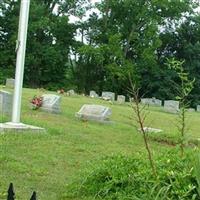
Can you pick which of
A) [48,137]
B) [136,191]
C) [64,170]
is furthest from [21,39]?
[136,191]

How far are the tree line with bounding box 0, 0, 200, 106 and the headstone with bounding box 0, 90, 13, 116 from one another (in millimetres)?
29332

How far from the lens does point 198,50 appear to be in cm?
4884

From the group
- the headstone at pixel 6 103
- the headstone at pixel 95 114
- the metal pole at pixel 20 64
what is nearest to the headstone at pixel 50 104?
the headstone at pixel 95 114

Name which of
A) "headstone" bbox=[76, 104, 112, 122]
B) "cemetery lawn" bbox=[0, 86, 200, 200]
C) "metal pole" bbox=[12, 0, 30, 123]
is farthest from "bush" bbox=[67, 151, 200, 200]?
"headstone" bbox=[76, 104, 112, 122]

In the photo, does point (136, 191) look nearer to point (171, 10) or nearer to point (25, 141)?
point (25, 141)

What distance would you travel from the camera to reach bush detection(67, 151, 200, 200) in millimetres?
4699

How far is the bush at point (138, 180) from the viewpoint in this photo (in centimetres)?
470

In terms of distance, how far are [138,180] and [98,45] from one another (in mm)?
40842

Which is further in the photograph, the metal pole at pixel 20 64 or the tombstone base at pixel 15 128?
the metal pole at pixel 20 64

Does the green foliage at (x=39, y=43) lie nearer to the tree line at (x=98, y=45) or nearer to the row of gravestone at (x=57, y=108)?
the tree line at (x=98, y=45)

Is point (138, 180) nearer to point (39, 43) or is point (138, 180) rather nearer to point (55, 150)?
point (55, 150)

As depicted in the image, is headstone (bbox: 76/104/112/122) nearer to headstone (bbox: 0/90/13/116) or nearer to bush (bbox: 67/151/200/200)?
headstone (bbox: 0/90/13/116)

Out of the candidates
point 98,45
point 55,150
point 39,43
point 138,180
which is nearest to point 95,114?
point 55,150

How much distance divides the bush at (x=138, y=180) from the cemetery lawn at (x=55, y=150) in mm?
354
